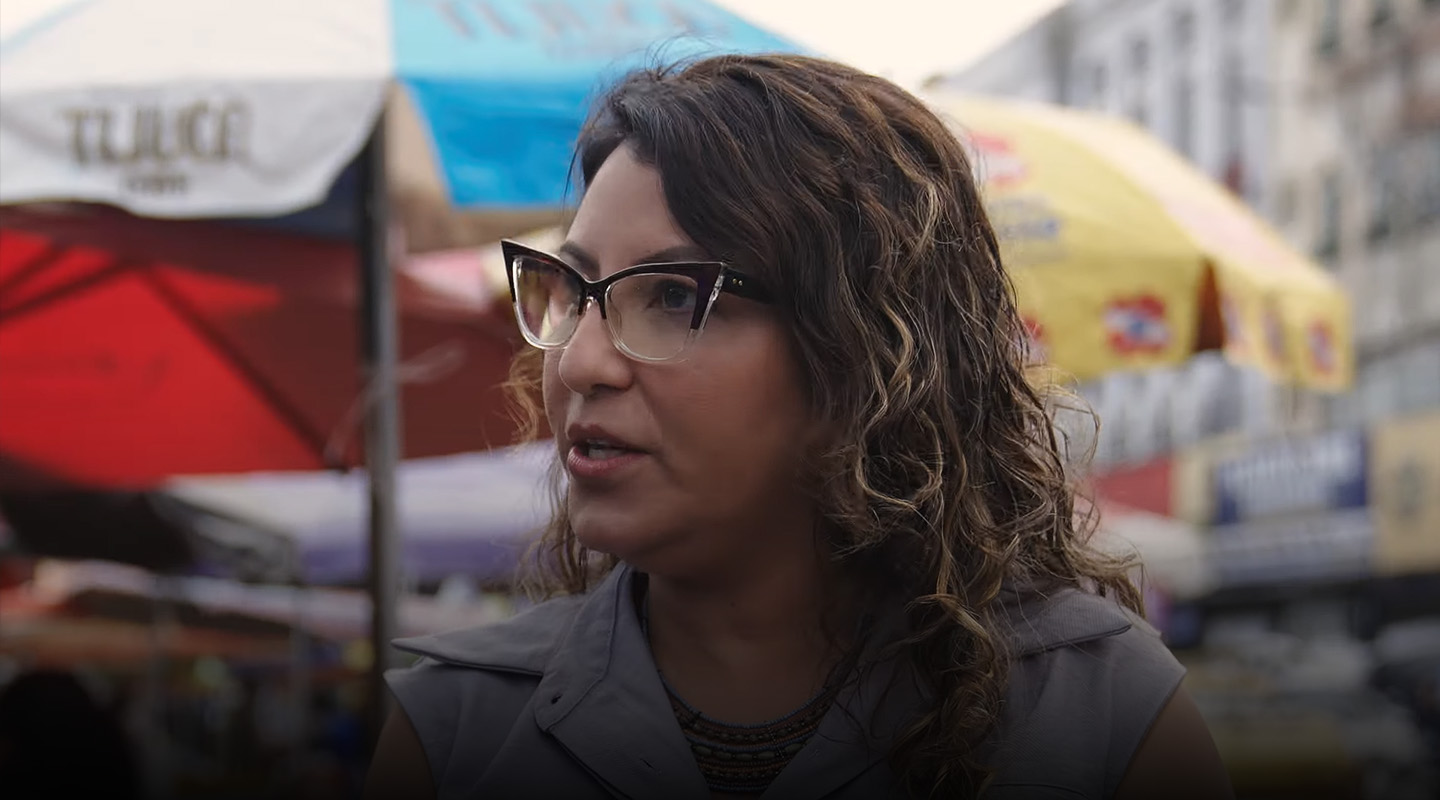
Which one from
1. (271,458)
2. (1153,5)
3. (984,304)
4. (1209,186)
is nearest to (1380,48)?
(1153,5)

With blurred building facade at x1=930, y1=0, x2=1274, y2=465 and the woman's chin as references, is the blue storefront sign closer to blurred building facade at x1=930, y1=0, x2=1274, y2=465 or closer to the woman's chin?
blurred building facade at x1=930, y1=0, x2=1274, y2=465

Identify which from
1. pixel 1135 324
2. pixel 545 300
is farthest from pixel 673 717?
pixel 1135 324

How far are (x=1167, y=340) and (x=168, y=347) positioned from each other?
2.87 metres

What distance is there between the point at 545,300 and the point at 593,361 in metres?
0.19

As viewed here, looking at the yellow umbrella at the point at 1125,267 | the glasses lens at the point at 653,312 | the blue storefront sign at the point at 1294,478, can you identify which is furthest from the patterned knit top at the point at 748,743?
the blue storefront sign at the point at 1294,478

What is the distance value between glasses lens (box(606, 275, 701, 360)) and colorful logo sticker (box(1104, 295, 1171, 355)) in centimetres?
284

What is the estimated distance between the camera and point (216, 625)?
1389 centimetres

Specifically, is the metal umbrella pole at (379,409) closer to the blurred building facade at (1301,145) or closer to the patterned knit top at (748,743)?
the patterned knit top at (748,743)

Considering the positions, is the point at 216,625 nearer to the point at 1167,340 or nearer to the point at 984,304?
the point at 1167,340

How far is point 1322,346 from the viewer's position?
485cm

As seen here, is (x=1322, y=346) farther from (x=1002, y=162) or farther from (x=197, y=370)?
(x=197, y=370)

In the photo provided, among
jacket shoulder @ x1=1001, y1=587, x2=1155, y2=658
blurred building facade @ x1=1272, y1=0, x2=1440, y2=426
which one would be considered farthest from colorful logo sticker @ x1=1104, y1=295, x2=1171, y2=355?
blurred building facade @ x1=1272, y1=0, x2=1440, y2=426

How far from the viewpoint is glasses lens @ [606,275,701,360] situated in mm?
1634

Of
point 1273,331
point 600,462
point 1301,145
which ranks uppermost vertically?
point 600,462
